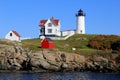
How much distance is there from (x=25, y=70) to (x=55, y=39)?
25.9m

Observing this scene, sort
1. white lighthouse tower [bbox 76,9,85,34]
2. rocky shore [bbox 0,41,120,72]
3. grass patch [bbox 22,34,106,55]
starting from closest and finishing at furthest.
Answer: rocky shore [bbox 0,41,120,72], grass patch [bbox 22,34,106,55], white lighthouse tower [bbox 76,9,85,34]

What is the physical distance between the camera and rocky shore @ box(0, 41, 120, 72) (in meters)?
81.8

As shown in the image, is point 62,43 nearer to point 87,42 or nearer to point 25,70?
point 87,42

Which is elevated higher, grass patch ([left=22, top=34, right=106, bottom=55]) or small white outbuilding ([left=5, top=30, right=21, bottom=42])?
small white outbuilding ([left=5, top=30, right=21, bottom=42])

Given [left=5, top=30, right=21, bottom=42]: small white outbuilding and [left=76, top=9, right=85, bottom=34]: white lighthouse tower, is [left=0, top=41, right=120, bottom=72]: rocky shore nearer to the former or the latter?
[left=5, top=30, right=21, bottom=42]: small white outbuilding

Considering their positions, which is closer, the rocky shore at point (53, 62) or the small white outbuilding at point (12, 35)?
the rocky shore at point (53, 62)

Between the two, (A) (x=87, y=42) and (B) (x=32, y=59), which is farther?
(A) (x=87, y=42)

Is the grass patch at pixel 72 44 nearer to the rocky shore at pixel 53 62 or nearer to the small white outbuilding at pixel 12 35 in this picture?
the rocky shore at pixel 53 62

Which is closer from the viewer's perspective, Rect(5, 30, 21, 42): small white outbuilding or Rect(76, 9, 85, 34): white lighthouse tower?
Rect(5, 30, 21, 42): small white outbuilding

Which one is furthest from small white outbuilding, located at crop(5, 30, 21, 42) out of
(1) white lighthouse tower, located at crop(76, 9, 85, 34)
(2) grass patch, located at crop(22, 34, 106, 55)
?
(1) white lighthouse tower, located at crop(76, 9, 85, 34)

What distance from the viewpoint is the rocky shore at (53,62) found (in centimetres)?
8175

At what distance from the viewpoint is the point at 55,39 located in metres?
108

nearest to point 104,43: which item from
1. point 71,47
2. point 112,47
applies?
point 112,47

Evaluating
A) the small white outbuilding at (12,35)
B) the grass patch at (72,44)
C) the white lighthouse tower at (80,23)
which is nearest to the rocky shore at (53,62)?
the grass patch at (72,44)
